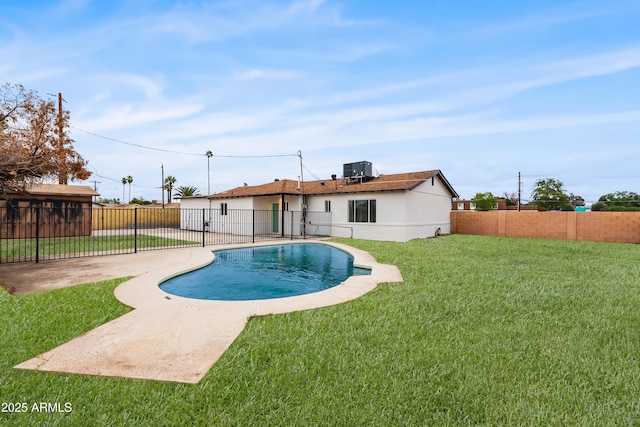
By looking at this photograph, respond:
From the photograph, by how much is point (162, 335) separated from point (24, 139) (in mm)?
9815

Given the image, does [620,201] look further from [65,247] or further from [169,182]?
[169,182]

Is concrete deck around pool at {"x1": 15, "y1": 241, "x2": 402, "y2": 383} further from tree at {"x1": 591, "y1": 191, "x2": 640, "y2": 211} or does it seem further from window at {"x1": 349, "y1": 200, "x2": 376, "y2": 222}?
tree at {"x1": 591, "y1": 191, "x2": 640, "y2": 211}

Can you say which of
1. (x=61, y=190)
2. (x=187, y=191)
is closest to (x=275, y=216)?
(x=61, y=190)

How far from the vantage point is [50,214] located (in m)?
16.9

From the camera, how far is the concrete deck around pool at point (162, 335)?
307 centimetres

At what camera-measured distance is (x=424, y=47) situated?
1190 centimetres

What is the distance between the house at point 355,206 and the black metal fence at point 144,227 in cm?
10

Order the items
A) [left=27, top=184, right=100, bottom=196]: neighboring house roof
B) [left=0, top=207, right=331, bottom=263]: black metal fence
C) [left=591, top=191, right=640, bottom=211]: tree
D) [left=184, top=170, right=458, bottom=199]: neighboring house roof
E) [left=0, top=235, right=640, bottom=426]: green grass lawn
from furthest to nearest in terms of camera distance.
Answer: [left=591, top=191, right=640, bottom=211]: tree < [left=184, top=170, right=458, bottom=199]: neighboring house roof < [left=27, top=184, right=100, bottom=196]: neighboring house roof < [left=0, top=207, right=331, bottom=263]: black metal fence < [left=0, top=235, right=640, bottom=426]: green grass lawn

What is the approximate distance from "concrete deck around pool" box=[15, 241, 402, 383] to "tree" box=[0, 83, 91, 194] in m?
4.98

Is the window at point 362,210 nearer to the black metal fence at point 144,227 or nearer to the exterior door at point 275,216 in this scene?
the black metal fence at point 144,227

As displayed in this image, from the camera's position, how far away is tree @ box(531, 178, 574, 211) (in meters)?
48.8

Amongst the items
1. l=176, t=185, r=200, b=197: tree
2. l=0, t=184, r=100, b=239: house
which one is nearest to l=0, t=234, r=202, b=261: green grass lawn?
l=0, t=184, r=100, b=239: house

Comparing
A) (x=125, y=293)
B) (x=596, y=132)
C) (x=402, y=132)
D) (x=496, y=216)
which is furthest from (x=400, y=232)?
(x=125, y=293)

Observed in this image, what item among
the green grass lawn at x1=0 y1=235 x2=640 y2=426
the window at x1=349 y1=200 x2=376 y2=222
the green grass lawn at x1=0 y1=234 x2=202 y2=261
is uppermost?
the window at x1=349 y1=200 x2=376 y2=222
